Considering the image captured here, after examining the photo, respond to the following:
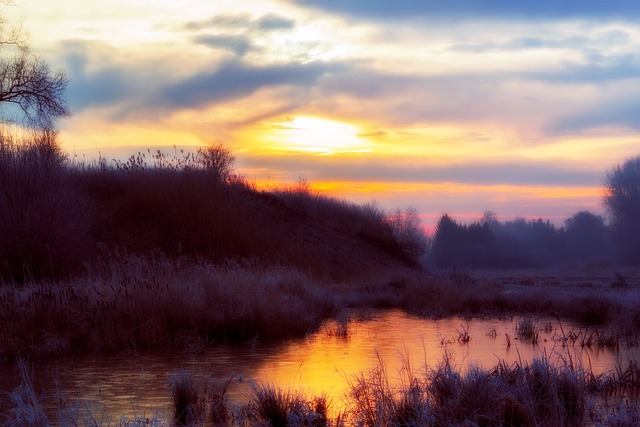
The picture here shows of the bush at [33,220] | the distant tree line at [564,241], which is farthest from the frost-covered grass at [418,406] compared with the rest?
the distant tree line at [564,241]

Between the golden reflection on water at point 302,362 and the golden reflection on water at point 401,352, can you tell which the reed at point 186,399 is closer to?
the golden reflection on water at point 302,362

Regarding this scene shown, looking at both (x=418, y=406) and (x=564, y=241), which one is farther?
(x=564, y=241)

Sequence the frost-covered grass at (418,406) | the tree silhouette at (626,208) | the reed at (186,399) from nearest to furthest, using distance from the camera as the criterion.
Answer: the frost-covered grass at (418,406), the reed at (186,399), the tree silhouette at (626,208)

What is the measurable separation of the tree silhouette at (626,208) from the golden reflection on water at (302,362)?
175ft

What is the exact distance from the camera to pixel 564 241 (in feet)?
300

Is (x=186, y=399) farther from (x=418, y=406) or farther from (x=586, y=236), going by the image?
(x=586, y=236)

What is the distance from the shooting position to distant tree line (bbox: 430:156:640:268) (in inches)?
2601

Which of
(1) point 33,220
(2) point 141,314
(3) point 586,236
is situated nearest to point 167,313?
(2) point 141,314

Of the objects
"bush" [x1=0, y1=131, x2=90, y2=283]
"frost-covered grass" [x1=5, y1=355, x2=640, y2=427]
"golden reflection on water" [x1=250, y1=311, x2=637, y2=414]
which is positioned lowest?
"golden reflection on water" [x1=250, y1=311, x2=637, y2=414]

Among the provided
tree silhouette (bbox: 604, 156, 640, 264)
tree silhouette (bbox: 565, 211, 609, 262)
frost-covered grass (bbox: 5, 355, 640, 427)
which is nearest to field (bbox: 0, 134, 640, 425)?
frost-covered grass (bbox: 5, 355, 640, 427)

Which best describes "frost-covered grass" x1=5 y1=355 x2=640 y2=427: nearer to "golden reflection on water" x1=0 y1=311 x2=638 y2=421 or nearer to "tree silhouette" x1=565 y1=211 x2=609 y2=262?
"golden reflection on water" x1=0 y1=311 x2=638 y2=421

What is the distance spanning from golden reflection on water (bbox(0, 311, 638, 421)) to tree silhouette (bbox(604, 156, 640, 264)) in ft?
175

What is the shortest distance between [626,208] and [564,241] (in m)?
25.3

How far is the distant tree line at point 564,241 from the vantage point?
66062mm
